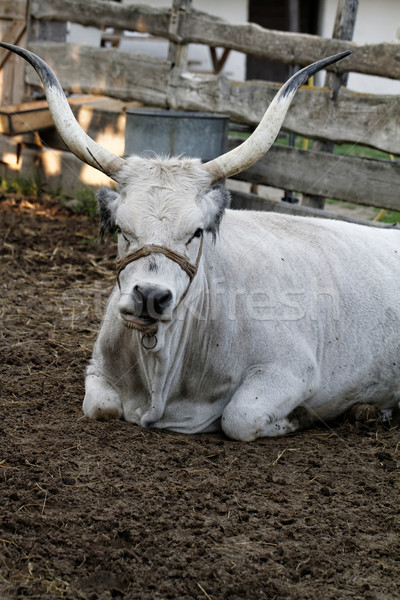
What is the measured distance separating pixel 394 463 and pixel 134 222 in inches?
71.8

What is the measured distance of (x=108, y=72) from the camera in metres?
8.74

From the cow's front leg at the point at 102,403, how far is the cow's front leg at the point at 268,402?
1.93 feet

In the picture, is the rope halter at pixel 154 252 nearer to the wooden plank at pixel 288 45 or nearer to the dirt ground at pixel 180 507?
the dirt ground at pixel 180 507

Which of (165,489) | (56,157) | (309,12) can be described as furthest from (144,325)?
(309,12)

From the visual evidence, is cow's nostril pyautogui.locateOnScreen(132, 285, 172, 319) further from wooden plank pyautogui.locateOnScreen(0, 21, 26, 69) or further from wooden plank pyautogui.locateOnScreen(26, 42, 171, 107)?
wooden plank pyautogui.locateOnScreen(0, 21, 26, 69)

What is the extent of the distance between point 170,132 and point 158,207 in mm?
3144

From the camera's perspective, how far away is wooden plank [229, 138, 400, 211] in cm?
648

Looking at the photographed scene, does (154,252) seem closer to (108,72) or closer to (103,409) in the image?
(103,409)

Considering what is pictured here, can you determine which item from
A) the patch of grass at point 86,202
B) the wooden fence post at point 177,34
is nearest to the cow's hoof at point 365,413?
the patch of grass at point 86,202

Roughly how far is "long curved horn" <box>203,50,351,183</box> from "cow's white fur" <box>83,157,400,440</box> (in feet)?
0.33

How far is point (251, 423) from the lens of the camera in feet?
13.2

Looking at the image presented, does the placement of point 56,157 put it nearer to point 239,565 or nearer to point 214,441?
point 214,441

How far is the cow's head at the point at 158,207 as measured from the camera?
3.51m

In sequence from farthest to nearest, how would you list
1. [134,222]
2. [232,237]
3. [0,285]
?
[0,285]
[232,237]
[134,222]
